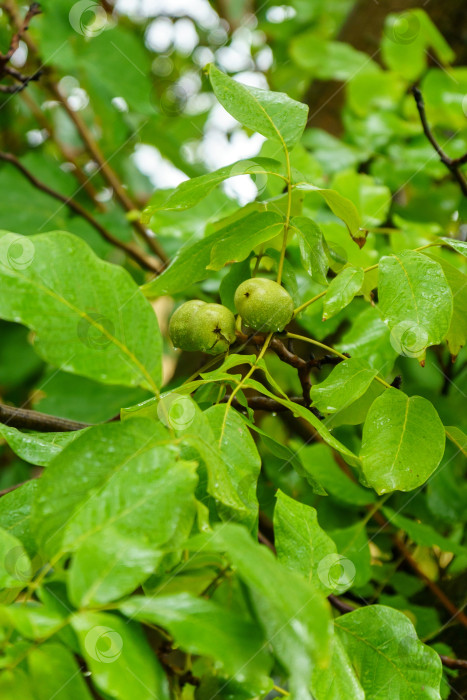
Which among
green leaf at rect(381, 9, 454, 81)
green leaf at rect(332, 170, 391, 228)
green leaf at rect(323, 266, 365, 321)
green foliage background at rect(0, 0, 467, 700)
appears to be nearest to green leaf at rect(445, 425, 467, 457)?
green foliage background at rect(0, 0, 467, 700)

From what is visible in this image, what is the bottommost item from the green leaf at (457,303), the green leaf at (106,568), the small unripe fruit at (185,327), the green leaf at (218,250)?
the green leaf at (457,303)

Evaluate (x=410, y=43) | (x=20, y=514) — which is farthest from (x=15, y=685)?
(x=410, y=43)

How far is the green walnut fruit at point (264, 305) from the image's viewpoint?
424mm

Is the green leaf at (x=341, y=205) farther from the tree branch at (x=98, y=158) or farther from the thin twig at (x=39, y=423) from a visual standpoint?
the tree branch at (x=98, y=158)

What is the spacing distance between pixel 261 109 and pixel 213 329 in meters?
0.15

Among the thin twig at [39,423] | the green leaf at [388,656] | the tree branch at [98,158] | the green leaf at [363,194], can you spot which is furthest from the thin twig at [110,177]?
the green leaf at [388,656]

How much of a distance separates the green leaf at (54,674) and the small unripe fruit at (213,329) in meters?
0.22

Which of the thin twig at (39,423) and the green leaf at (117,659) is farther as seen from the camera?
the thin twig at (39,423)

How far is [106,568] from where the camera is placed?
249 millimetres

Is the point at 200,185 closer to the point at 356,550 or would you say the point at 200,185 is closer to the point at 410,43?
the point at 356,550

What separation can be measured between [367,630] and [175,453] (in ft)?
0.57

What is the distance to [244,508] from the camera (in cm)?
31

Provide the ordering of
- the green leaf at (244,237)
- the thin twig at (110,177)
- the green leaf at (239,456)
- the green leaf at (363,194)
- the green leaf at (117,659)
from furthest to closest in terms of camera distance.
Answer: the thin twig at (110,177)
the green leaf at (363,194)
the green leaf at (244,237)
the green leaf at (239,456)
the green leaf at (117,659)

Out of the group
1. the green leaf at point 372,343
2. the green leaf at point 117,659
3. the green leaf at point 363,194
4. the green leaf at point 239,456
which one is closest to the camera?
the green leaf at point 117,659
